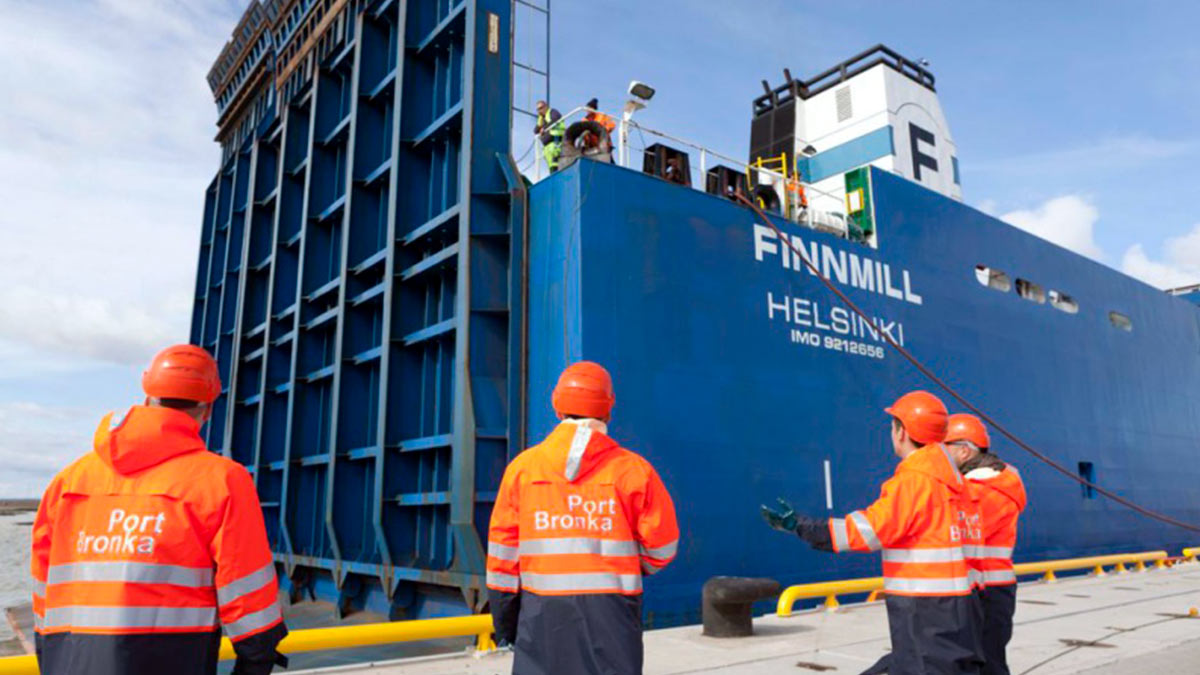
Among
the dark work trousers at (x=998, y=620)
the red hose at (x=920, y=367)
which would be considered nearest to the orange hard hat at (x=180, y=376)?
the dark work trousers at (x=998, y=620)

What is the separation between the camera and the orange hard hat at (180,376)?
2.48 meters

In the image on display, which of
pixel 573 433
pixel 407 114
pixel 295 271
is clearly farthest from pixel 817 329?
pixel 295 271

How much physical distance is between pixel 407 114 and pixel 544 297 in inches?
165

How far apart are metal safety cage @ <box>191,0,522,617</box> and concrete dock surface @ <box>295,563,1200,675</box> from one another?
2.58 m

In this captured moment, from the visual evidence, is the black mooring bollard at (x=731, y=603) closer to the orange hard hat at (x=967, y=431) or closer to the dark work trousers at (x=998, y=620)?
the orange hard hat at (x=967, y=431)

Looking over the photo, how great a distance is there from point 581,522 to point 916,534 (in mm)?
1520

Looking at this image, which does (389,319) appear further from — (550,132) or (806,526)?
(806,526)

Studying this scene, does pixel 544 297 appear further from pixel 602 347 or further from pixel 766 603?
pixel 766 603

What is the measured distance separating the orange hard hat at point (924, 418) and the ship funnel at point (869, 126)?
11.9 m

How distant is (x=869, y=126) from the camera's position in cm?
1605

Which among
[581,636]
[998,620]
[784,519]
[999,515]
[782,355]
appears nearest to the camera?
[581,636]

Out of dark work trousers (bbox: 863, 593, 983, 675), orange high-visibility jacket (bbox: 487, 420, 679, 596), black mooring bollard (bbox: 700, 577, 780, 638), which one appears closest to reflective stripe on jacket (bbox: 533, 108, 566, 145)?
black mooring bollard (bbox: 700, 577, 780, 638)

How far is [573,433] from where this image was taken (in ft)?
9.91

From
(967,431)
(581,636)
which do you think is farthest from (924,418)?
(581,636)
